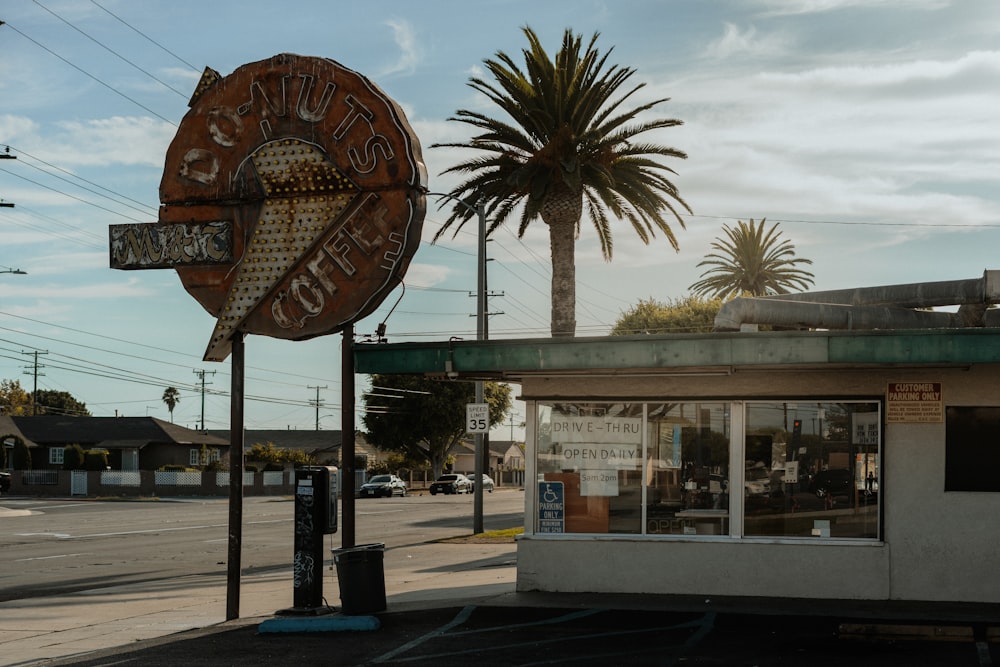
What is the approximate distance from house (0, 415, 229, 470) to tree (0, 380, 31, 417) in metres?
39.9

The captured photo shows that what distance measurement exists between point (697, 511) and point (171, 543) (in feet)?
62.3

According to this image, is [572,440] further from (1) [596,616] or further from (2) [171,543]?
(2) [171,543]

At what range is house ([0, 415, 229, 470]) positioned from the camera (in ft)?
253

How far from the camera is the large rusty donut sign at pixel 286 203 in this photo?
13.5 m

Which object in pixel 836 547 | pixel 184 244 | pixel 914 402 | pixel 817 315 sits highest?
pixel 184 244

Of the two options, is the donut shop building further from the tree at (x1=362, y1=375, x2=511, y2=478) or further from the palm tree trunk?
the tree at (x1=362, y1=375, x2=511, y2=478)

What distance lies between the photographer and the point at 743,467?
45.5 feet

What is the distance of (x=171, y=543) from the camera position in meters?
28.9

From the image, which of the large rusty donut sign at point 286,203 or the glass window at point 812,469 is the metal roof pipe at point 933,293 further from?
the large rusty donut sign at point 286,203

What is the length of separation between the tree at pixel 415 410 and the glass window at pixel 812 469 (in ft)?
228

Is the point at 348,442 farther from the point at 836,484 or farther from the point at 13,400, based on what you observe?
the point at 13,400

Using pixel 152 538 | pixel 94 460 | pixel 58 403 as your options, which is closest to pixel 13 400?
pixel 58 403

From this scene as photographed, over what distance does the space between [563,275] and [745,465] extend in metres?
16.1

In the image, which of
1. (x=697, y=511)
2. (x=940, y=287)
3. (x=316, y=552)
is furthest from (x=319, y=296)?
(x=940, y=287)
